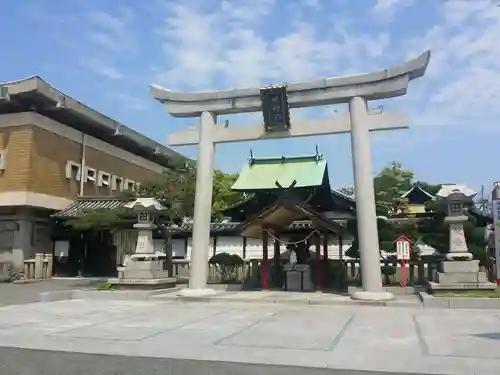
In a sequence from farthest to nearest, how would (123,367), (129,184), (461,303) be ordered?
(129,184)
(461,303)
(123,367)

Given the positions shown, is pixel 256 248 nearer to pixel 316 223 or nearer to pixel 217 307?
pixel 316 223

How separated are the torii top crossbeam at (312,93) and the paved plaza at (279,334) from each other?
6830 mm

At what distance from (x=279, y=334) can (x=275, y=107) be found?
9.29 meters

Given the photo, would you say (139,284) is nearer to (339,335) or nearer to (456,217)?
(339,335)

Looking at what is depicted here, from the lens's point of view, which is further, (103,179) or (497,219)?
(103,179)

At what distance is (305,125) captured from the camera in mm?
16156

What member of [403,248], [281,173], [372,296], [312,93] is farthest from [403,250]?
[281,173]

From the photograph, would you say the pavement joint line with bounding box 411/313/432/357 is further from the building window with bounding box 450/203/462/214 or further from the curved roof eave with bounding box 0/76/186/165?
the curved roof eave with bounding box 0/76/186/165

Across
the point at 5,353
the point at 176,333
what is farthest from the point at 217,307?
the point at 5,353

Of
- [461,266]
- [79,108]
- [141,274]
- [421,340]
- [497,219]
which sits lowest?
[421,340]

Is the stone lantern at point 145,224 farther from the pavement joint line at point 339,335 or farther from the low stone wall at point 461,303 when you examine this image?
the low stone wall at point 461,303

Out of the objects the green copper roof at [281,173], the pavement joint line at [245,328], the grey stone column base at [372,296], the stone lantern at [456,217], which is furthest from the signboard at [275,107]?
the pavement joint line at [245,328]

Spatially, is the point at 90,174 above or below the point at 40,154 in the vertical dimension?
below

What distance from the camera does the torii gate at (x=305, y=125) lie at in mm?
14562
